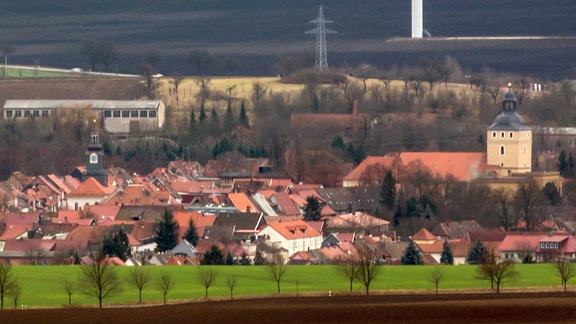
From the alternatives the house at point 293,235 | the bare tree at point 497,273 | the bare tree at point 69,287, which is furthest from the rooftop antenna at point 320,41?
the bare tree at point 69,287

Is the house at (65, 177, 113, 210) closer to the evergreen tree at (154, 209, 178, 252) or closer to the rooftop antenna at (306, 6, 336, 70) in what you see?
the evergreen tree at (154, 209, 178, 252)

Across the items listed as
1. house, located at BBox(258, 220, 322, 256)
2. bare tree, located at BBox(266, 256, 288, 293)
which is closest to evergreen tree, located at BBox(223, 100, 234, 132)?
house, located at BBox(258, 220, 322, 256)

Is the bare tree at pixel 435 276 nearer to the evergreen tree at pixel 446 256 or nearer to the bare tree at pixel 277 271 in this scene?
the bare tree at pixel 277 271

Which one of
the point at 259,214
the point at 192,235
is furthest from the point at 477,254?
the point at 259,214

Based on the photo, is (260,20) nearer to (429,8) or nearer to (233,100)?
(429,8)

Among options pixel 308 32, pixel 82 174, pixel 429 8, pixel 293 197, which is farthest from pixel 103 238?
pixel 429 8
